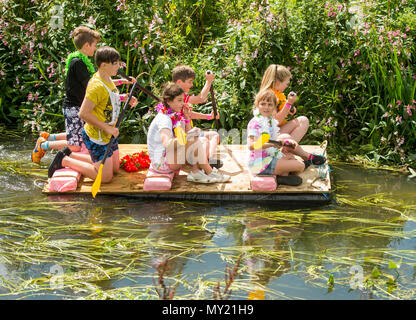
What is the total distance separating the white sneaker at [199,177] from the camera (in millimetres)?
5766

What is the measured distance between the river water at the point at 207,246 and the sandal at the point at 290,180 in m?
0.27

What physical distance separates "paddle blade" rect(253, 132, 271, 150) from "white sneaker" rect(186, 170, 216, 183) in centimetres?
60

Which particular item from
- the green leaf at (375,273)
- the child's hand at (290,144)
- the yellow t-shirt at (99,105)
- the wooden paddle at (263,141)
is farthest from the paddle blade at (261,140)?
the green leaf at (375,273)

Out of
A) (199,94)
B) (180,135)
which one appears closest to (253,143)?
(180,135)

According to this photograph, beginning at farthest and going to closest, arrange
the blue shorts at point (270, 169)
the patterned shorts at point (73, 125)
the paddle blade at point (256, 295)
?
the patterned shorts at point (73, 125)
the blue shorts at point (270, 169)
the paddle blade at point (256, 295)

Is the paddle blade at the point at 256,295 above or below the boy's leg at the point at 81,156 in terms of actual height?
below

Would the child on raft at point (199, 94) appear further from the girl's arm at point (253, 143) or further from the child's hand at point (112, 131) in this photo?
the child's hand at point (112, 131)

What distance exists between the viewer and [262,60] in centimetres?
724

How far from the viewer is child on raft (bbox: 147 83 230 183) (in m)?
5.60

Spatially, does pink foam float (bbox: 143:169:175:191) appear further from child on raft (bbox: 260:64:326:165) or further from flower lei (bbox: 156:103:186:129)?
child on raft (bbox: 260:64:326:165)

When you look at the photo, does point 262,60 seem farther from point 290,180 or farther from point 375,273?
point 375,273

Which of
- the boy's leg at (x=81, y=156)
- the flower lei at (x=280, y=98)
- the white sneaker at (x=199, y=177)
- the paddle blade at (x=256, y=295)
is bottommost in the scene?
the paddle blade at (x=256, y=295)

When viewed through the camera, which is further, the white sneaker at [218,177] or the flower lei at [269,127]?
the white sneaker at [218,177]

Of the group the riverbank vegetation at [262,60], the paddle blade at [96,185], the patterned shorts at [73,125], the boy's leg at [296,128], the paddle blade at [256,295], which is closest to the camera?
the paddle blade at [256,295]
